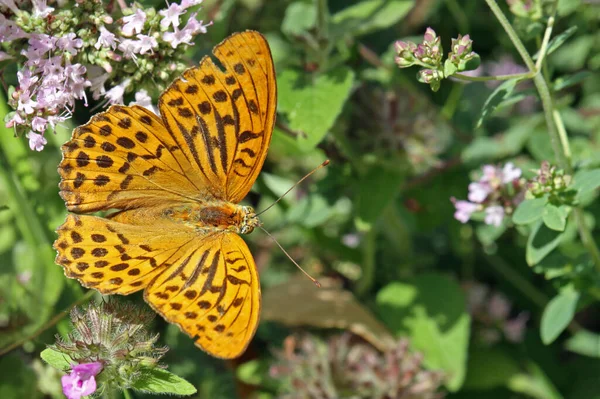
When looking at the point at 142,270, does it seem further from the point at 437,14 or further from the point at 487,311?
the point at 437,14

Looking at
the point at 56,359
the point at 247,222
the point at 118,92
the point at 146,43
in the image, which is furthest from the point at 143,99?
the point at 56,359

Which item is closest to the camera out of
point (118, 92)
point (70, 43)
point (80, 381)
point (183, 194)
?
point (80, 381)

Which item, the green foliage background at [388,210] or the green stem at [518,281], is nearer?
the green foliage background at [388,210]

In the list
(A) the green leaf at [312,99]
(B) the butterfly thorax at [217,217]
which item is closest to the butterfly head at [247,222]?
(B) the butterfly thorax at [217,217]

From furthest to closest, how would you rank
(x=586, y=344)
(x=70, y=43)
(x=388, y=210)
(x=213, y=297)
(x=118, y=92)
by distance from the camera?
1. (x=388, y=210)
2. (x=586, y=344)
3. (x=118, y=92)
4. (x=70, y=43)
5. (x=213, y=297)

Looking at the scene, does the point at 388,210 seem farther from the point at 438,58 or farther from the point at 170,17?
the point at 170,17

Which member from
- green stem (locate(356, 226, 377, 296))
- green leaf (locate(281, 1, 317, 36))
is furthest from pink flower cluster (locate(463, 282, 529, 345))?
green leaf (locate(281, 1, 317, 36))

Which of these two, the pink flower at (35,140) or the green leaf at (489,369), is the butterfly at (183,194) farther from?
the green leaf at (489,369)

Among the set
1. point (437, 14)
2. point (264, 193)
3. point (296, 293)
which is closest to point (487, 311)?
point (296, 293)
